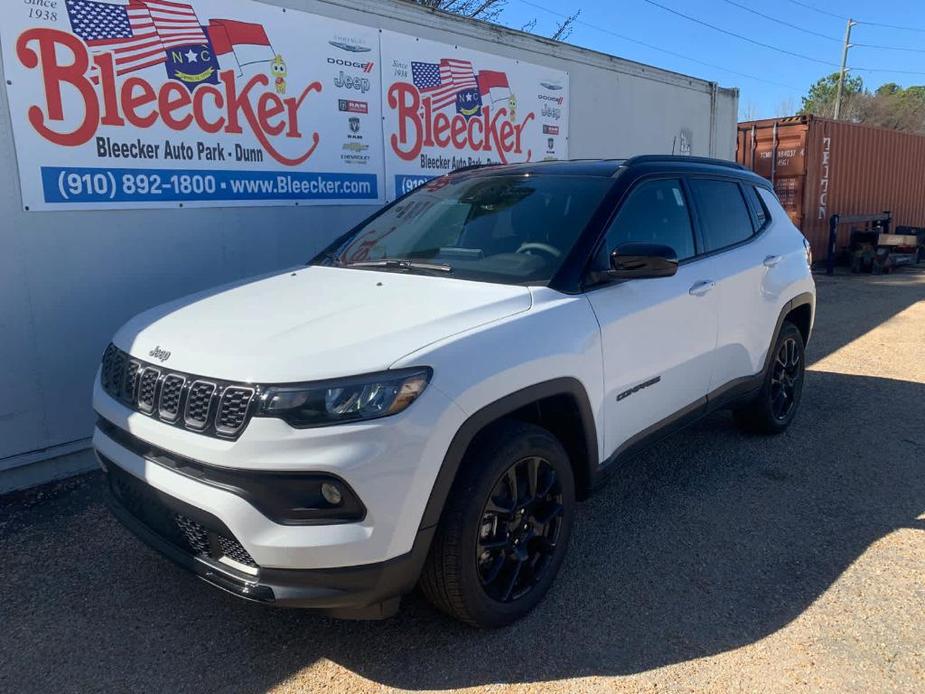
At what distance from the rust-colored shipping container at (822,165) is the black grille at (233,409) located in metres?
14.4

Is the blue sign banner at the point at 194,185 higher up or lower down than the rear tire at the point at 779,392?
higher up

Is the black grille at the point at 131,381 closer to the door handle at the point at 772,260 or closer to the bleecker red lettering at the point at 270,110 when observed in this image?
the bleecker red lettering at the point at 270,110

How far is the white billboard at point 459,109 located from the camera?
6016 millimetres

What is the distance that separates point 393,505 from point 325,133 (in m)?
3.93

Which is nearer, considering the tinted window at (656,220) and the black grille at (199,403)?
the black grille at (199,403)

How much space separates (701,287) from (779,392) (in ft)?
5.10

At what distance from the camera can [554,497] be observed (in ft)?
9.84

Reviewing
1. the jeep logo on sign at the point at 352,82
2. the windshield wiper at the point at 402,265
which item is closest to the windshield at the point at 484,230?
the windshield wiper at the point at 402,265

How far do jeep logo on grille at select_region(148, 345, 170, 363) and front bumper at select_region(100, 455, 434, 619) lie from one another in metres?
0.46

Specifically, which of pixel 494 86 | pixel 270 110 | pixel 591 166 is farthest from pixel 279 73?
pixel 591 166

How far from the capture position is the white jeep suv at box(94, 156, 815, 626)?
90.0 inches

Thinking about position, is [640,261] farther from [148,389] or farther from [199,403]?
[148,389]

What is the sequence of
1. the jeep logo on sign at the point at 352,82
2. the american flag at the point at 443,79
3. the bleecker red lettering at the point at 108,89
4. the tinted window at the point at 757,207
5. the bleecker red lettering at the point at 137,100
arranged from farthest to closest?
the american flag at the point at 443,79
the jeep logo on sign at the point at 352,82
the tinted window at the point at 757,207
the bleecker red lettering at the point at 137,100
the bleecker red lettering at the point at 108,89

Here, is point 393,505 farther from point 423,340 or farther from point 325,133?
point 325,133
